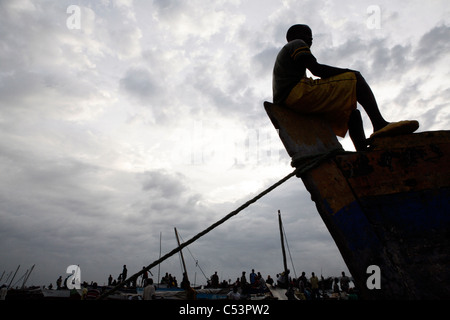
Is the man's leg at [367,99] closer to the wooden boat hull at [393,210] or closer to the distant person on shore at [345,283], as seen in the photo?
the wooden boat hull at [393,210]

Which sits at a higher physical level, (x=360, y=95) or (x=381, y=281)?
(x=360, y=95)

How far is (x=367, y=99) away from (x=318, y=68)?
0.47m

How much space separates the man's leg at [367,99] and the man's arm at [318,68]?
0.64ft

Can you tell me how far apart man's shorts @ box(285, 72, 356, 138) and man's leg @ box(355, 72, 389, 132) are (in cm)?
6

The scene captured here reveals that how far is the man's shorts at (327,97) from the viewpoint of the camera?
2.19m

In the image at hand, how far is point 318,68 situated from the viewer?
7.52ft

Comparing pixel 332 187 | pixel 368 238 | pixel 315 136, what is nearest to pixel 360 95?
pixel 315 136

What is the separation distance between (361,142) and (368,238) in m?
1.04

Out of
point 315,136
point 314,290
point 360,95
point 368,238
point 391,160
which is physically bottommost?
point 314,290

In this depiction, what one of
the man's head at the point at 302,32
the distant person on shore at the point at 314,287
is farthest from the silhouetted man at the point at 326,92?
the distant person on shore at the point at 314,287
